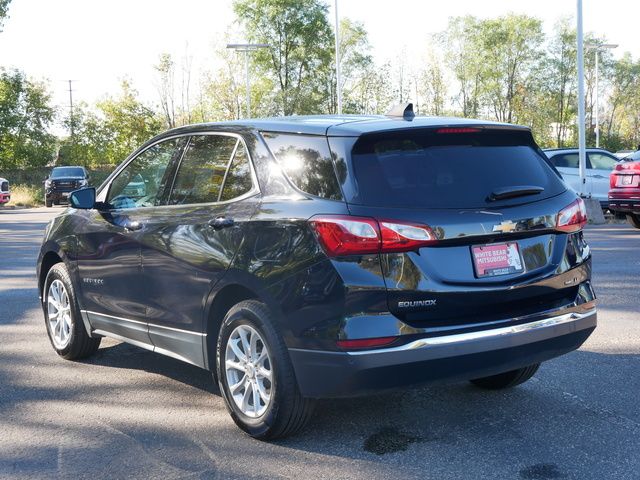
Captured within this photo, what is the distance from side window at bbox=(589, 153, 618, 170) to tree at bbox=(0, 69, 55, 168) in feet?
149

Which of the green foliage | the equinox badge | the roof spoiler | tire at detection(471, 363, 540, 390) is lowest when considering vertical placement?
tire at detection(471, 363, 540, 390)

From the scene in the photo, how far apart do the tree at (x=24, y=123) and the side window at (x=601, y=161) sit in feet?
149

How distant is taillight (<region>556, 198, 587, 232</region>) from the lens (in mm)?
4406

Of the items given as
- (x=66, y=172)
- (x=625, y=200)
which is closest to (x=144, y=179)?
(x=625, y=200)

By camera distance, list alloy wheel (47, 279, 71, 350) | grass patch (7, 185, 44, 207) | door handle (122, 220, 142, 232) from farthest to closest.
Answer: grass patch (7, 185, 44, 207) < alloy wheel (47, 279, 71, 350) < door handle (122, 220, 142, 232)

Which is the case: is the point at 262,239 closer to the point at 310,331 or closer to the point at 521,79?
the point at 310,331

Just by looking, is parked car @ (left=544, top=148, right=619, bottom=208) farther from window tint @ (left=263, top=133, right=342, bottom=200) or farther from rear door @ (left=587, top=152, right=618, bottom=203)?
window tint @ (left=263, top=133, right=342, bottom=200)

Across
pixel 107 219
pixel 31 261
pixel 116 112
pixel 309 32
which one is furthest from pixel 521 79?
pixel 107 219

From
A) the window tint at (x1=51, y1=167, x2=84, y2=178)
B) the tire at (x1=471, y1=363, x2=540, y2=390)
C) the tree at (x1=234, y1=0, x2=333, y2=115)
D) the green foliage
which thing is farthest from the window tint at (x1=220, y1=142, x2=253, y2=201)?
the tree at (x1=234, y1=0, x2=333, y2=115)

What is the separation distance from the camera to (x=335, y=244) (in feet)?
12.7

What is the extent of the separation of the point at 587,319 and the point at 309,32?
64483mm

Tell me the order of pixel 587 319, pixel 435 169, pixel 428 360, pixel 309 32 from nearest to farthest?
pixel 428 360 → pixel 435 169 → pixel 587 319 → pixel 309 32

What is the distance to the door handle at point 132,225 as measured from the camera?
5.31 metres

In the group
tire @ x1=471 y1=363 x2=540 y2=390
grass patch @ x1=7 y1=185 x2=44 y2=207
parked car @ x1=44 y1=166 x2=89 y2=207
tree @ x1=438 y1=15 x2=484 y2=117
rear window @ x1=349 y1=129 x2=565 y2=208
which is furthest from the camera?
tree @ x1=438 y1=15 x2=484 y2=117
